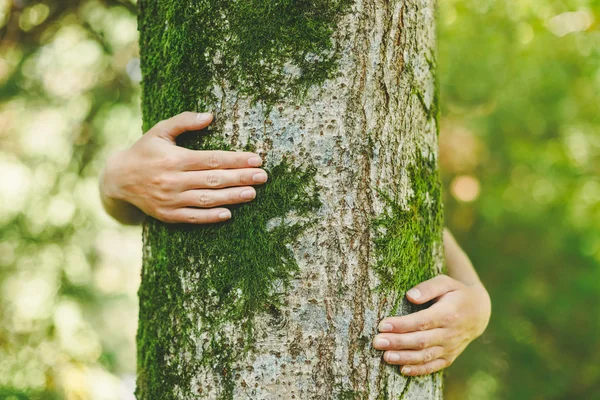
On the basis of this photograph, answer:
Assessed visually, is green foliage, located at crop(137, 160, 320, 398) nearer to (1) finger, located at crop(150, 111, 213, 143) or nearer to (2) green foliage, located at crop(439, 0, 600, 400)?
(1) finger, located at crop(150, 111, 213, 143)

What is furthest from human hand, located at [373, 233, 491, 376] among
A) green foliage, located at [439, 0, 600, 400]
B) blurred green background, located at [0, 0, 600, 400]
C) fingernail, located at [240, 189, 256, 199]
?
green foliage, located at [439, 0, 600, 400]

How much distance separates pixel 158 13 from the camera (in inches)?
63.1

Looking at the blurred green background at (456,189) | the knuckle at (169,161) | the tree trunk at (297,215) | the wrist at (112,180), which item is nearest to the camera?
the tree trunk at (297,215)

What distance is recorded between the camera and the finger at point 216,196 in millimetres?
1375

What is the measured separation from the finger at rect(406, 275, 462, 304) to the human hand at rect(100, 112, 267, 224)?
542 mm

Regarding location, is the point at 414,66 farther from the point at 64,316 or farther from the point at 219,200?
the point at 64,316

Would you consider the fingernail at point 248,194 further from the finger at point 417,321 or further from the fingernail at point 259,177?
the finger at point 417,321

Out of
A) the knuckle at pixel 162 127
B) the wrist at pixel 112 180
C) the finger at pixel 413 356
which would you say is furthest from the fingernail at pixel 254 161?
the finger at pixel 413 356

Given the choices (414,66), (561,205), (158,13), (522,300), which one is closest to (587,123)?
(561,205)

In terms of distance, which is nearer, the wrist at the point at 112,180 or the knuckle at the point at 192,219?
the knuckle at the point at 192,219

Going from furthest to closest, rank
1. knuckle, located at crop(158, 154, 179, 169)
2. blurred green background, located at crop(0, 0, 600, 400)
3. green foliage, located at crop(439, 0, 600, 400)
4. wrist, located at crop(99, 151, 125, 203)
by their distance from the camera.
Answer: green foliage, located at crop(439, 0, 600, 400)
blurred green background, located at crop(0, 0, 600, 400)
wrist, located at crop(99, 151, 125, 203)
knuckle, located at crop(158, 154, 179, 169)

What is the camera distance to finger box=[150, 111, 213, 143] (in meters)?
1.42

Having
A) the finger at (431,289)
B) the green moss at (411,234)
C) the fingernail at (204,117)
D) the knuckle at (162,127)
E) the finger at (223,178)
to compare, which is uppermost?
the fingernail at (204,117)

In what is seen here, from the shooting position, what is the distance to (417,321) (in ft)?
4.69
